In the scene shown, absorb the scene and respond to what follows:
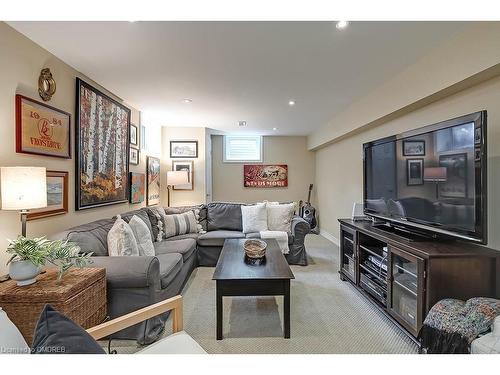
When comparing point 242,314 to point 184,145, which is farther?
point 184,145

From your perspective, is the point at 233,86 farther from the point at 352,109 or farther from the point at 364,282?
the point at 364,282

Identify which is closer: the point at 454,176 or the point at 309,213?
the point at 454,176

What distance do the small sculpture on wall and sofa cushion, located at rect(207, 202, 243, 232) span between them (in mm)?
2734

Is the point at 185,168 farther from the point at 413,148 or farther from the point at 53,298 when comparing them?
the point at 413,148

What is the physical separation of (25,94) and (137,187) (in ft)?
7.18

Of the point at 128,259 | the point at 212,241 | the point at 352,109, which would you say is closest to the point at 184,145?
the point at 212,241

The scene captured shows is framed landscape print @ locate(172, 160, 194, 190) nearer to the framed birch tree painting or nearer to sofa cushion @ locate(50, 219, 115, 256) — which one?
the framed birch tree painting

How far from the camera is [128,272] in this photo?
6.50ft

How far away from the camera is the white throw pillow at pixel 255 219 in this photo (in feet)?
13.5

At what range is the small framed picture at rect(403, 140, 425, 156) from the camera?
2.12 metres

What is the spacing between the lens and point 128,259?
2088mm

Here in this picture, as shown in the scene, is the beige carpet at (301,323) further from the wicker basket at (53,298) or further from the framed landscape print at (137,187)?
the framed landscape print at (137,187)

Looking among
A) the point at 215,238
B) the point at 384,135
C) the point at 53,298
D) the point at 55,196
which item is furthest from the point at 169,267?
the point at 384,135
